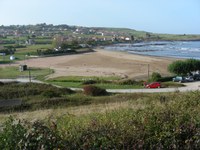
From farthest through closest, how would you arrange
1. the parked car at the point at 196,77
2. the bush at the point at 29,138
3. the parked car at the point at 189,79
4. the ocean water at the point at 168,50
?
the ocean water at the point at 168,50, the parked car at the point at 196,77, the parked car at the point at 189,79, the bush at the point at 29,138

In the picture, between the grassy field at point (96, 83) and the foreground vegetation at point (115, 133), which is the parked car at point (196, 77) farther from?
the foreground vegetation at point (115, 133)

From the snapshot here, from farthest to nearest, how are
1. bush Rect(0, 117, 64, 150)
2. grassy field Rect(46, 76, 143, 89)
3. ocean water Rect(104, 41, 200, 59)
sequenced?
ocean water Rect(104, 41, 200, 59) < grassy field Rect(46, 76, 143, 89) < bush Rect(0, 117, 64, 150)

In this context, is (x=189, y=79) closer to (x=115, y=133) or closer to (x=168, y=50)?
(x=115, y=133)

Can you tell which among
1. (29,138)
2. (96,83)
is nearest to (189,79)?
(96,83)

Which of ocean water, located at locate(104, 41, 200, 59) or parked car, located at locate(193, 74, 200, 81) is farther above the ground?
ocean water, located at locate(104, 41, 200, 59)

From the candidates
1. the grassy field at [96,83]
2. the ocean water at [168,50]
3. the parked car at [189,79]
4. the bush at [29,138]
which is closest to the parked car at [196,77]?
the parked car at [189,79]

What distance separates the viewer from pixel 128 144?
4262mm

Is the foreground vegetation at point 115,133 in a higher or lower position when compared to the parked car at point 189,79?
higher

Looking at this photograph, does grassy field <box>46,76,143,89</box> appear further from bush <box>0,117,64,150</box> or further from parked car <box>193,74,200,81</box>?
bush <box>0,117,64,150</box>

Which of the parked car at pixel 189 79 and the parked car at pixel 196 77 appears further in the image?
→ the parked car at pixel 196 77

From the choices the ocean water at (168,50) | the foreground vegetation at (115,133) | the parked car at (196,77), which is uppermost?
the foreground vegetation at (115,133)

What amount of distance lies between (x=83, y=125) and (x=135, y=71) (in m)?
63.9

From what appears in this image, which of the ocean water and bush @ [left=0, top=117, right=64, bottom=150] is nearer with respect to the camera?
bush @ [left=0, top=117, right=64, bottom=150]

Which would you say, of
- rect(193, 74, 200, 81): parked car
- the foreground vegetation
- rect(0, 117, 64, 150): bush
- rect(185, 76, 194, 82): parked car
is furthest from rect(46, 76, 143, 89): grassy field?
rect(0, 117, 64, 150): bush
